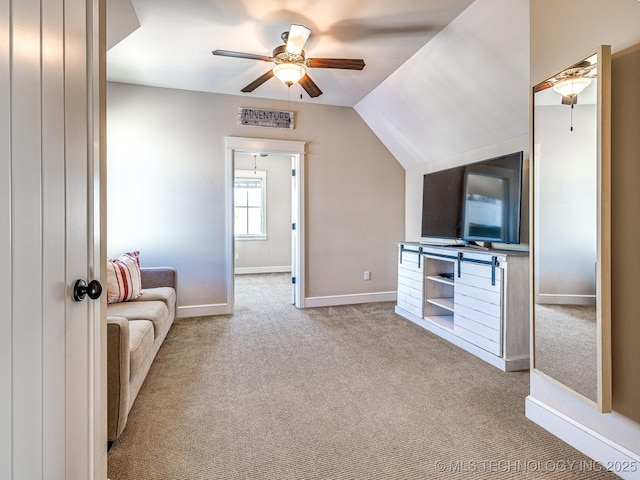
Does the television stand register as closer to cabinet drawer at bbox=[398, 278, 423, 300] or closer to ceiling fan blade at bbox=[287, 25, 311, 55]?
cabinet drawer at bbox=[398, 278, 423, 300]

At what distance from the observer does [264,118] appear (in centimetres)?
431

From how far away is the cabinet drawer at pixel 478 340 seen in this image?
8.89 feet

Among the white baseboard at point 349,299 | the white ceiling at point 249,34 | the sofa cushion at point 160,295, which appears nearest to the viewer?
the white ceiling at point 249,34

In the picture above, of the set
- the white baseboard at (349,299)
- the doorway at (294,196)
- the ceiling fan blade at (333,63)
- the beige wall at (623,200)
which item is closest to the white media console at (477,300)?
the white baseboard at (349,299)

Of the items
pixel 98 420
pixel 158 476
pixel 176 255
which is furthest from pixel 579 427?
pixel 176 255

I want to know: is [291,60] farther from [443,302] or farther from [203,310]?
[203,310]

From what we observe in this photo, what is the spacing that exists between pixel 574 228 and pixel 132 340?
2599 mm

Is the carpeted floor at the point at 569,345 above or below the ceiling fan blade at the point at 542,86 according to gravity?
below

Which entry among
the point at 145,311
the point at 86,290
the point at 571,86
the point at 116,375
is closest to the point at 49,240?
the point at 86,290

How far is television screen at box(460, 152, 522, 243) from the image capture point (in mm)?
2928

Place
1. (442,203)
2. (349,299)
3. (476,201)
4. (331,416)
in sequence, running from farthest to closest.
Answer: (349,299), (442,203), (476,201), (331,416)

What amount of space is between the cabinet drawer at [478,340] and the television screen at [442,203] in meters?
1.01

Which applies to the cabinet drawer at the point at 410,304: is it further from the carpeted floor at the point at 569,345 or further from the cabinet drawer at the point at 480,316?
the carpeted floor at the point at 569,345

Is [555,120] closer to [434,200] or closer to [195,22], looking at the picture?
[434,200]
